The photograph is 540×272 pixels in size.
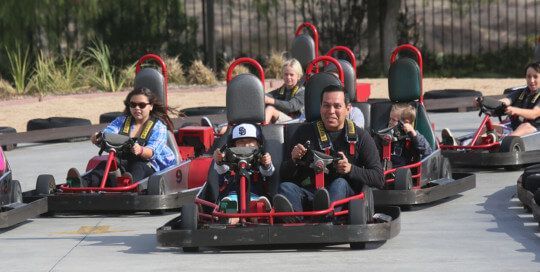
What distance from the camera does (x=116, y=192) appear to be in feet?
34.9

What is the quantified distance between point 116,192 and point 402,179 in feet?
6.46

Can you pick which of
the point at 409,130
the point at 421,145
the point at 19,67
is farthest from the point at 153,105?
the point at 19,67

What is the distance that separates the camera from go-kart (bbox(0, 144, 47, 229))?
977 cm

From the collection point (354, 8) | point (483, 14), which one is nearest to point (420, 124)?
point (354, 8)

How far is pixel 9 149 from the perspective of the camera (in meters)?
16.3

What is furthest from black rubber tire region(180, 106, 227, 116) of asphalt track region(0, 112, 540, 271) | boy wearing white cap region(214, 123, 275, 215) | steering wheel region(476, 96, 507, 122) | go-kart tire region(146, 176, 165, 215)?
boy wearing white cap region(214, 123, 275, 215)

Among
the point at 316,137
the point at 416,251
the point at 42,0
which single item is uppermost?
the point at 42,0

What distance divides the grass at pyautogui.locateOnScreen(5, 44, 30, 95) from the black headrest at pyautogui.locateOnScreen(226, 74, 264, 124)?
36.7 ft

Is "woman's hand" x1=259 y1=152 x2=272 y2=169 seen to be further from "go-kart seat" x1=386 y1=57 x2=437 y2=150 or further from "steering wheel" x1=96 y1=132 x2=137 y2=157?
"go-kart seat" x1=386 y1=57 x2=437 y2=150

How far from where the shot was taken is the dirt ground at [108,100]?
19.1 metres

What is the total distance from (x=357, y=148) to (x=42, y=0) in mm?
13740

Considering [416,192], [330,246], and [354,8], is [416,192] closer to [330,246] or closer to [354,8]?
[330,246]

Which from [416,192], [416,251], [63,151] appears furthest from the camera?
[63,151]

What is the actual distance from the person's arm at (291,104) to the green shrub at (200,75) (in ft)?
27.8
